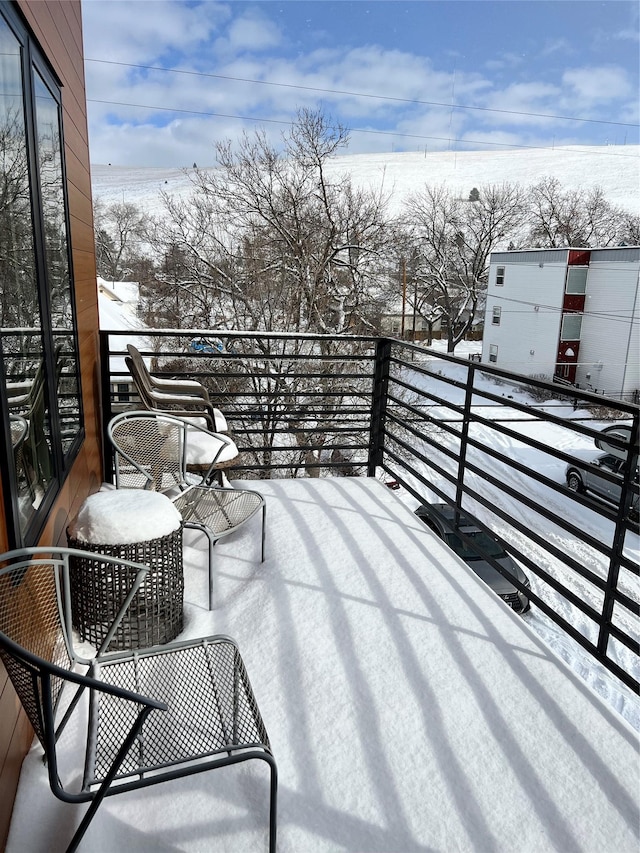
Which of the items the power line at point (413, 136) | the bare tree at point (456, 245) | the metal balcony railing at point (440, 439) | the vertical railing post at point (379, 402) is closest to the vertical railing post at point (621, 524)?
the metal balcony railing at point (440, 439)

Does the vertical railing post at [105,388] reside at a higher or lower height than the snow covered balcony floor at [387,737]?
higher

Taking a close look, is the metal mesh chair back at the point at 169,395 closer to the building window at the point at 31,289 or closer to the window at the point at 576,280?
the building window at the point at 31,289

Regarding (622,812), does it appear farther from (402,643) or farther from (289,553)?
(289,553)

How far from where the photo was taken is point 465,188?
35.4 metres

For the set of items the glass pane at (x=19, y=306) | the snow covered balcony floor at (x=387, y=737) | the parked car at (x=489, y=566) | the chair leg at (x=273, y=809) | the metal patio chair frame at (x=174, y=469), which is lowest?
the parked car at (x=489, y=566)

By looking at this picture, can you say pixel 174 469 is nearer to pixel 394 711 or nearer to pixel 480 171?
pixel 394 711

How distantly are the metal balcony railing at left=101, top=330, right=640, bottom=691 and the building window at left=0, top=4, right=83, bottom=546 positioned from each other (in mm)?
1167

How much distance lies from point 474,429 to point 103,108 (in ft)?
79.7

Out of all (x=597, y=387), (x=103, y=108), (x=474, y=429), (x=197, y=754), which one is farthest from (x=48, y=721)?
(x=103, y=108)

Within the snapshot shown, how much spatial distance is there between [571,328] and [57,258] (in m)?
23.6

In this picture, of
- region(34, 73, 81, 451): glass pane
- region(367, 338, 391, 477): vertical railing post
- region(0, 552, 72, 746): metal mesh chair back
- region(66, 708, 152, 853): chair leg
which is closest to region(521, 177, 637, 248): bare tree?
Result: region(367, 338, 391, 477): vertical railing post

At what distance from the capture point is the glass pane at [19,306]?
162cm

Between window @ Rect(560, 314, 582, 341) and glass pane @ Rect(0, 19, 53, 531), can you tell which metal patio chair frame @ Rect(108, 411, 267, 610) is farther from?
window @ Rect(560, 314, 582, 341)

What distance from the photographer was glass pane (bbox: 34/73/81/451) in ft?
7.38
